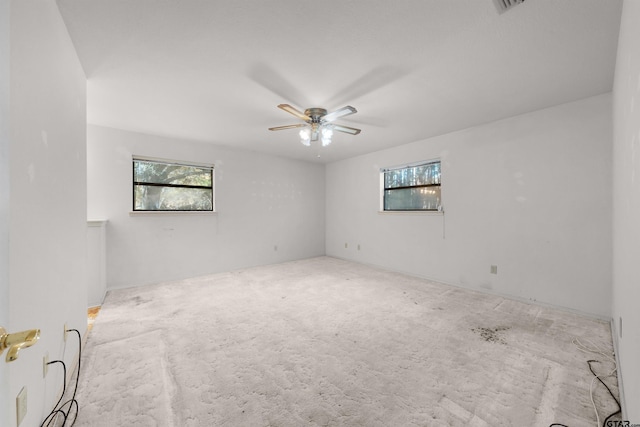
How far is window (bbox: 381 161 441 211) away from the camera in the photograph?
164 inches

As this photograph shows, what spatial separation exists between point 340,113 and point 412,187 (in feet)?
8.23

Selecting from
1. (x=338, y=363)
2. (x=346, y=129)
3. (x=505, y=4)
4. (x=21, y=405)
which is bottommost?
(x=338, y=363)

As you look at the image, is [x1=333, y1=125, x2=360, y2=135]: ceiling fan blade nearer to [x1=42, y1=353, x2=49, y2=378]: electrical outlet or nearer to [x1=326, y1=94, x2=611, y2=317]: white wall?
[x1=326, y1=94, x2=611, y2=317]: white wall

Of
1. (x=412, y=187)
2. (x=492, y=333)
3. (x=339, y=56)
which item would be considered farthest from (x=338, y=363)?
→ (x=412, y=187)

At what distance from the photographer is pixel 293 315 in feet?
9.02

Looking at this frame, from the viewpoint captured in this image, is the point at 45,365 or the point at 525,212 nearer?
the point at 45,365

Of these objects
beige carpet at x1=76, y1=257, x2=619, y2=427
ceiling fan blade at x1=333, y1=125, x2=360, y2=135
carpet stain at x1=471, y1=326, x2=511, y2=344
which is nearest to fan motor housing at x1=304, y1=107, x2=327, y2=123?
ceiling fan blade at x1=333, y1=125, x2=360, y2=135

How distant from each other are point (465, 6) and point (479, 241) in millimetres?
2929

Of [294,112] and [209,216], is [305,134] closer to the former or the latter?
[294,112]

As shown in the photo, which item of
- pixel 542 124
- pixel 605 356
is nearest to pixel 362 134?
pixel 542 124

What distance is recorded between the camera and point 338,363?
1890mm

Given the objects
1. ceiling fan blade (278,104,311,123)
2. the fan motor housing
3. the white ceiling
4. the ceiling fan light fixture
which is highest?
the white ceiling

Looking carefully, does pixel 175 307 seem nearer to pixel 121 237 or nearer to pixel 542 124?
pixel 121 237

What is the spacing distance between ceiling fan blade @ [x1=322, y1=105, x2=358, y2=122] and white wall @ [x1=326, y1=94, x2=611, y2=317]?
2.16 metres
